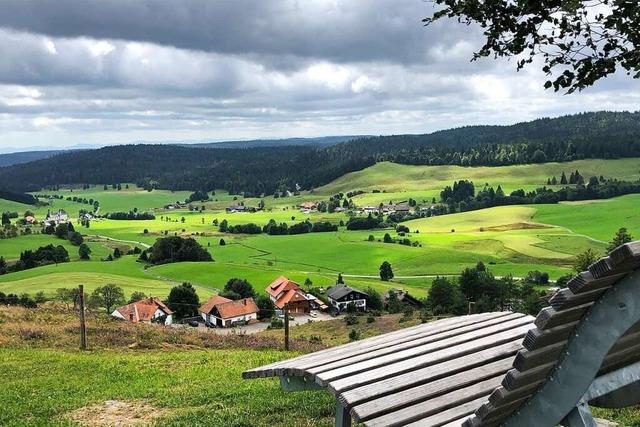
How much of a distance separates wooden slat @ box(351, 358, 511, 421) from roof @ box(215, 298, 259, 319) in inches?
1881

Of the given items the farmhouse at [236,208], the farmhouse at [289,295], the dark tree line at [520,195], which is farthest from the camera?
the farmhouse at [236,208]

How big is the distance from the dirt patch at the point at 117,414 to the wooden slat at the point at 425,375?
433 cm

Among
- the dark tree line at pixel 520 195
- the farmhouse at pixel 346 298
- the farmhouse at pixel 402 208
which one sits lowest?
the farmhouse at pixel 346 298

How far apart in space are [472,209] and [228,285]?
74.2m

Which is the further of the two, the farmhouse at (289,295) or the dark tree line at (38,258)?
the dark tree line at (38,258)

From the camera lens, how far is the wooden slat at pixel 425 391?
330cm

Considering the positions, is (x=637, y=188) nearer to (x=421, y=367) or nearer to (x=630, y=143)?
(x=630, y=143)

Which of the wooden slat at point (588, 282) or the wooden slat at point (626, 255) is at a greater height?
the wooden slat at point (626, 255)

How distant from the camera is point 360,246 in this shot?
8831 cm

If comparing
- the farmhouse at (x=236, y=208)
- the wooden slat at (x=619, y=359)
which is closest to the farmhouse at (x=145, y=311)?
the wooden slat at (x=619, y=359)

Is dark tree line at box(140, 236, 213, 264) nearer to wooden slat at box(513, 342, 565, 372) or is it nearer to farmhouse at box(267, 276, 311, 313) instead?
farmhouse at box(267, 276, 311, 313)

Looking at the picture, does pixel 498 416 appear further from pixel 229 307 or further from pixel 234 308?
pixel 229 307

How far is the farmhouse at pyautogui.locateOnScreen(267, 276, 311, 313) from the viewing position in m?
57.8

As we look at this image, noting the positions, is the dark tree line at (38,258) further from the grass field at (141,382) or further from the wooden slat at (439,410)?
the wooden slat at (439,410)
